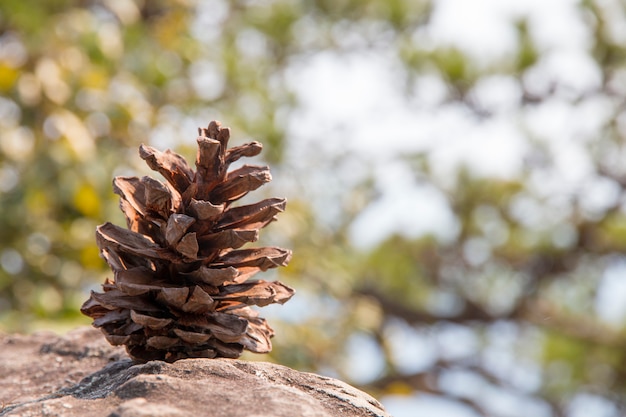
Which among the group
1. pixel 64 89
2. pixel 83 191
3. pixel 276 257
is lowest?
pixel 276 257

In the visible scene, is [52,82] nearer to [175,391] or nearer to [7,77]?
[7,77]

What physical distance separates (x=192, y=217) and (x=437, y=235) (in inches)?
148

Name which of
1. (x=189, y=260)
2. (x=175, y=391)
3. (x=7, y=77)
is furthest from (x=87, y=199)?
(x=175, y=391)

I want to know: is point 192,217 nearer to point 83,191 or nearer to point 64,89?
point 83,191

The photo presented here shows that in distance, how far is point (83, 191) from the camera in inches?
86.8

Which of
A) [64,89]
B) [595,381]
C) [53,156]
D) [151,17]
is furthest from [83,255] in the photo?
[595,381]

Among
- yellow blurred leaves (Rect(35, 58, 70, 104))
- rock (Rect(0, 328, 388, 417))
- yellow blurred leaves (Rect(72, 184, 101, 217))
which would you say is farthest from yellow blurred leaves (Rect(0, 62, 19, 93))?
rock (Rect(0, 328, 388, 417))

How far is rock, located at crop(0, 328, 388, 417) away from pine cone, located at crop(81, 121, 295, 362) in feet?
0.14

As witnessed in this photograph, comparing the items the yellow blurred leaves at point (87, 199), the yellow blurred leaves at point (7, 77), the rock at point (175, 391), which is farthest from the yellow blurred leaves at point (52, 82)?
the rock at point (175, 391)

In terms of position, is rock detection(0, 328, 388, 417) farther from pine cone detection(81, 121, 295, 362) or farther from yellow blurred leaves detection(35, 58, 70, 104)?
yellow blurred leaves detection(35, 58, 70, 104)

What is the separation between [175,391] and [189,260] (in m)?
0.16

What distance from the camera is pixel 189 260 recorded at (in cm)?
71

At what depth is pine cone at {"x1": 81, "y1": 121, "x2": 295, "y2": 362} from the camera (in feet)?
2.27

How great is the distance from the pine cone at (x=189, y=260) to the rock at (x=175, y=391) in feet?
→ 0.14
